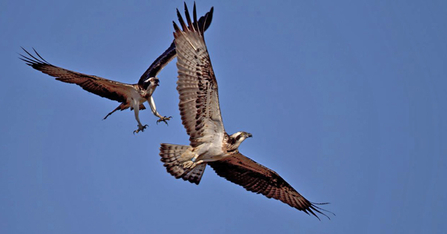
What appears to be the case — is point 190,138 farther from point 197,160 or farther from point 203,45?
point 203,45

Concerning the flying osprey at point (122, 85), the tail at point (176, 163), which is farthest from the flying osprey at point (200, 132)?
the flying osprey at point (122, 85)

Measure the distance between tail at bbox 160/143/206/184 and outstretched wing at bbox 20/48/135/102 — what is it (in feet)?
7.51

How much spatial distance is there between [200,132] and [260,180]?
2.38 m

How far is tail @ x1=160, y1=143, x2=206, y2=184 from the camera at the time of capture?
45.1ft

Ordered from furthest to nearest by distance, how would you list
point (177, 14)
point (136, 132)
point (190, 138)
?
point (136, 132), point (190, 138), point (177, 14)

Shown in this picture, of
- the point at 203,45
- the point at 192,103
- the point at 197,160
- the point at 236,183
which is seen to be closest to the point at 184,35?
the point at 203,45

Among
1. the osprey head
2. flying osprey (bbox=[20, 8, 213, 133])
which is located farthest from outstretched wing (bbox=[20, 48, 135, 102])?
the osprey head

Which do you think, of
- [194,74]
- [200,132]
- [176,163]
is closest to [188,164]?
[176,163]

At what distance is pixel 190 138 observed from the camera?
517 inches

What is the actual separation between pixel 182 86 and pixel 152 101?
3.76 metres

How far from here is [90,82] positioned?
15.5 metres

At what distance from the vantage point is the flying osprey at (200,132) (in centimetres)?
Result: 1245

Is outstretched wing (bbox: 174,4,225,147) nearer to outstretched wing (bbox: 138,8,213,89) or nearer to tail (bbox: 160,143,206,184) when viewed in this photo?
tail (bbox: 160,143,206,184)

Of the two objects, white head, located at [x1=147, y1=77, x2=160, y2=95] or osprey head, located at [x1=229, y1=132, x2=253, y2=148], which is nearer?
osprey head, located at [x1=229, y1=132, x2=253, y2=148]
